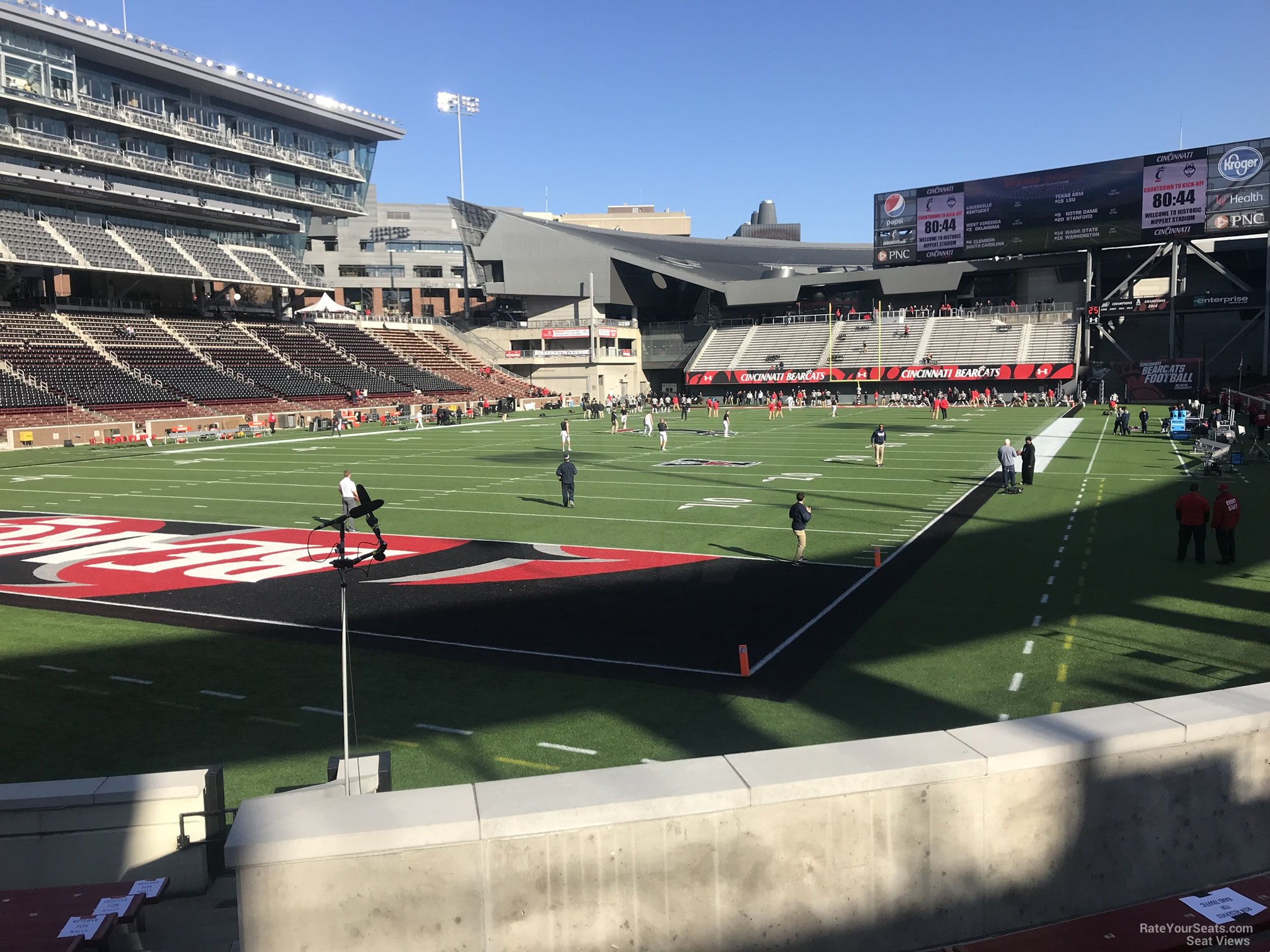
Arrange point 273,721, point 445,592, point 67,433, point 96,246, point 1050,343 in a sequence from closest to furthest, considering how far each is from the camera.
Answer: point 273,721 → point 445,592 → point 67,433 → point 96,246 → point 1050,343

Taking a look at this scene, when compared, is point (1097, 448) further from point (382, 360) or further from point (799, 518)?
point (382, 360)

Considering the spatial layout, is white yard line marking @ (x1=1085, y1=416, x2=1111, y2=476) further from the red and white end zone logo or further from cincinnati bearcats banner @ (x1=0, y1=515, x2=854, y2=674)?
the red and white end zone logo

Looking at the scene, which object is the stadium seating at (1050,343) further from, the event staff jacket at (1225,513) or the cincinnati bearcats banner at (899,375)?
the event staff jacket at (1225,513)

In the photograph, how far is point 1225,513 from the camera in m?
14.5

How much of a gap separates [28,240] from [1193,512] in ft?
192

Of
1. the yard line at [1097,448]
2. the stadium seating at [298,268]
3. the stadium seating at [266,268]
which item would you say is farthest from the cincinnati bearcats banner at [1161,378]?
the stadium seating at [266,268]

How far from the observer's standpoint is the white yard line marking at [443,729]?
8820 millimetres

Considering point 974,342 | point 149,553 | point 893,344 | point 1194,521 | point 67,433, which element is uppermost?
point 893,344

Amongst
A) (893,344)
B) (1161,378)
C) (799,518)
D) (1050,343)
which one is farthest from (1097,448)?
(893,344)

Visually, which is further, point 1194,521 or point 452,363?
point 452,363

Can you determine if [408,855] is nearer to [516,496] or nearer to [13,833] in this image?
[13,833]

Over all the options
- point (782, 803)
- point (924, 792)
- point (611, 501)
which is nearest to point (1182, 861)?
point (924, 792)

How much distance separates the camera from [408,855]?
363 cm

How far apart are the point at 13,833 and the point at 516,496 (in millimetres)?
18926
